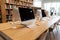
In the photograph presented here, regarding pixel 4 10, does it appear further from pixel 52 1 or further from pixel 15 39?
pixel 52 1

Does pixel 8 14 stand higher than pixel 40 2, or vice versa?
pixel 40 2

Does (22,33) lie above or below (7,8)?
below

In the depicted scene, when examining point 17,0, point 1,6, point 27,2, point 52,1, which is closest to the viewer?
point 1,6

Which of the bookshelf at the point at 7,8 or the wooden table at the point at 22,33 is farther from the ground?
the bookshelf at the point at 7,8

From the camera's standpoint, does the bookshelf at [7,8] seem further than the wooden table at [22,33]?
Yes

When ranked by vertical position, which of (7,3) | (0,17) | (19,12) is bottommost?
(0,17)

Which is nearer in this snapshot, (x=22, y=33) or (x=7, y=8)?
(x=22, y=33)

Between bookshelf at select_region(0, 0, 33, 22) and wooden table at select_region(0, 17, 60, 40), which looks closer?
wooden table at select_region(0, 17, 60, 40)

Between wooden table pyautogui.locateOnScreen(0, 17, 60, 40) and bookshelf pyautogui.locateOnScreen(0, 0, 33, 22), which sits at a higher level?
bookshelf pyautogui.locateOnScreen(0, 0, 33, 22)

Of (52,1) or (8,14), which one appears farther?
(52,1)

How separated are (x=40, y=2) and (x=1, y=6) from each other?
4.86 m

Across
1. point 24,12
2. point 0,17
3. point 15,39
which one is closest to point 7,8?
point 0,17

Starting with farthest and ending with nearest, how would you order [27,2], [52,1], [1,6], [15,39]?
[52,1] < [27,2] < [1,6] < [15,39]

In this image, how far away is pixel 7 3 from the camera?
521cm
